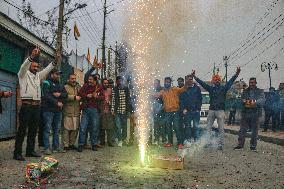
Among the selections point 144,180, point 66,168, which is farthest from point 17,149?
point 144,180

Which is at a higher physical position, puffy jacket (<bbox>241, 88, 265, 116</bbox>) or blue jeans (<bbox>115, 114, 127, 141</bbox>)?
puffy jacket (<bbox>241, 88, 265, 116</bbox>)

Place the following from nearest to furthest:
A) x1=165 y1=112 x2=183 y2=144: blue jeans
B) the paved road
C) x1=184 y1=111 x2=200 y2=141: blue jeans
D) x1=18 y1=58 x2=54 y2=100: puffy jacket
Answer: the paved road
x1=18 y1=58 x2=54 y2=100: puffy jacket
x1=165 y1=112 x2=183 y2=144: blue jeans
x1=184 y1=111 x2=200 y2=141: blue jeans

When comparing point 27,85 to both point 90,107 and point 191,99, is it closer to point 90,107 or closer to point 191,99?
point 90,107

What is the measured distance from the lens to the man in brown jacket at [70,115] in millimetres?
9633

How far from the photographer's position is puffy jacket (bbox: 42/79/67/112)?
8.95 m

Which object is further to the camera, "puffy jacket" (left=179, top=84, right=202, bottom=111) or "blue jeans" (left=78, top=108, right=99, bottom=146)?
"puffy jacket" (left=179, top=84, right=202, bottom=111)

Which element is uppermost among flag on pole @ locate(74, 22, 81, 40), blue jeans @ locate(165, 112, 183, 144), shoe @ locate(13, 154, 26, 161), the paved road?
flag on pole @ locate(74, 22, 81, 40)

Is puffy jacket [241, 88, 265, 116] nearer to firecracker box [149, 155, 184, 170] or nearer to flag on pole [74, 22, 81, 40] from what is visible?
firecracker box [149, 155, 184, 170]

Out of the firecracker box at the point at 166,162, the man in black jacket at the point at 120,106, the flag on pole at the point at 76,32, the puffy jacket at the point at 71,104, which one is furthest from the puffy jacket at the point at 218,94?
the flag on pole at the point at 76,32

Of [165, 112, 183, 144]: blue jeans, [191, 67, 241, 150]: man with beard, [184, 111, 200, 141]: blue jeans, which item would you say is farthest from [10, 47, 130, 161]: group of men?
[191, 67, 241, 150]: man with beard

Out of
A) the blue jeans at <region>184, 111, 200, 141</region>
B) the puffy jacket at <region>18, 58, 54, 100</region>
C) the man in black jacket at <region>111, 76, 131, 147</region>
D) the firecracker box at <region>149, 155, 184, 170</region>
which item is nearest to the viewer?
the firecracker box at <region>149, 155, 184, 170</region>

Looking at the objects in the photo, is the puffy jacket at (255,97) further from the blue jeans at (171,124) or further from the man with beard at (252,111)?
the blue jeans at (171,124)

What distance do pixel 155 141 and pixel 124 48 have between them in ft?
168

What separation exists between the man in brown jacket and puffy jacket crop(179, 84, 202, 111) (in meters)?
3.76
